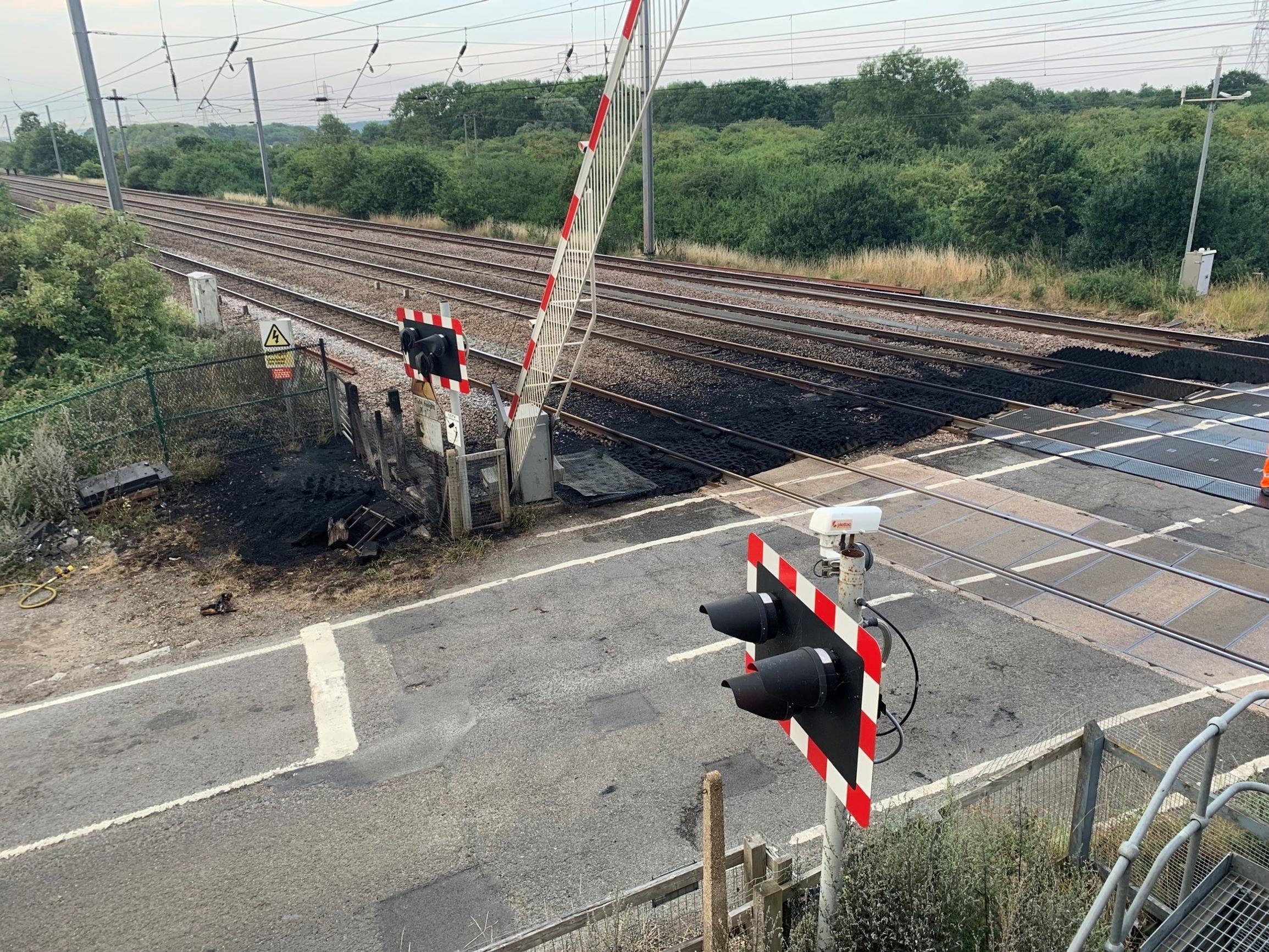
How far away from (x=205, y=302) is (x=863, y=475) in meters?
14.4

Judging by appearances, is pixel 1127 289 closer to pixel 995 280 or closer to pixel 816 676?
pixel 995 280

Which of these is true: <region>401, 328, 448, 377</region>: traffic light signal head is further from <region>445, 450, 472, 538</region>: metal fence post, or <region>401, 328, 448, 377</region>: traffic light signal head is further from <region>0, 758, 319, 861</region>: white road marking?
<region>0, 758, 319, 861</region>: white road marking

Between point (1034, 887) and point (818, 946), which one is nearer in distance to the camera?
point (818, 946)

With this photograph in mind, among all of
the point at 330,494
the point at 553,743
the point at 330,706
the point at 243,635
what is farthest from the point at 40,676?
the point at 553,743

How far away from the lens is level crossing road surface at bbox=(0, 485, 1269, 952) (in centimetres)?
505

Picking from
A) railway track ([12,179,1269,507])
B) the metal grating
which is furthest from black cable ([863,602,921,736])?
railway track ([12,179,1269,507])

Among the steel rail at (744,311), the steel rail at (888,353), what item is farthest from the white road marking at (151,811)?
the steel rail at (744,311)

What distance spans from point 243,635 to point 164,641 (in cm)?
69

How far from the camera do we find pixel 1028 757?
15.9ft

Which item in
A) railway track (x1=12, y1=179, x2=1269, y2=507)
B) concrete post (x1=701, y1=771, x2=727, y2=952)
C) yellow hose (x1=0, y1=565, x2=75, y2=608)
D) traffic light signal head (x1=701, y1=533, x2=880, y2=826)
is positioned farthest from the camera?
railway track (x1=12, y1=179, x2=1269, y2=507)

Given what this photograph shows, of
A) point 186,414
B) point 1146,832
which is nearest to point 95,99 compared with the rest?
point 186,414

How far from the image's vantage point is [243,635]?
8016 millimetres

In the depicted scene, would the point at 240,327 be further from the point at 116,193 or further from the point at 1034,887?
the point at 1034,887

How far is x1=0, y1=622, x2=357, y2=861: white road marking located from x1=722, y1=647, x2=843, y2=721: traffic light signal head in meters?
4.30
